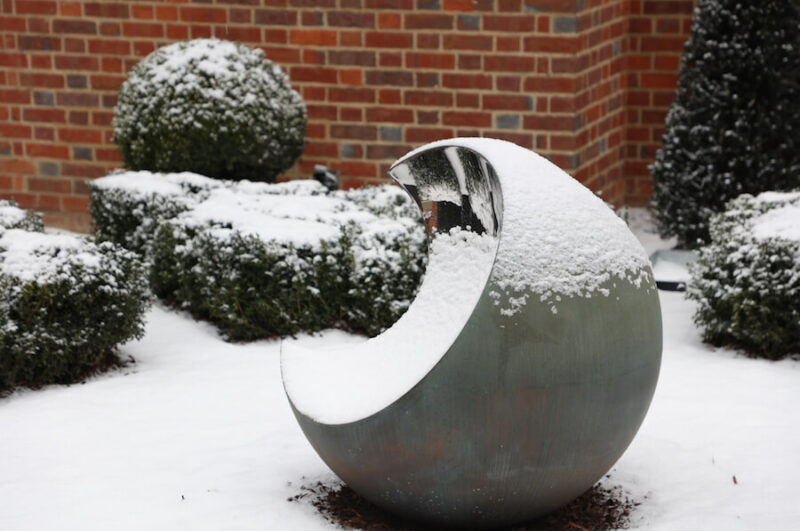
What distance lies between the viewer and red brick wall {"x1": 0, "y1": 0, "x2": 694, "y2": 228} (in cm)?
853

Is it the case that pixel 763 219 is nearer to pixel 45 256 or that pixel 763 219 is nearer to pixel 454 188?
pixel 454 188

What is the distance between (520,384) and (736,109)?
204 inches

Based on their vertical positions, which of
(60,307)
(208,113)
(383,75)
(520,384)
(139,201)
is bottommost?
(60,307)

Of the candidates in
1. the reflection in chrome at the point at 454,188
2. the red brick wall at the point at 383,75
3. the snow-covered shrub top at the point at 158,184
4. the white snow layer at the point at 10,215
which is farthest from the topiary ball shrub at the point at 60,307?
the red brick wall at the point at 383,75

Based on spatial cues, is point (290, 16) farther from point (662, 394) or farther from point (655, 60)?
point (662, 394)

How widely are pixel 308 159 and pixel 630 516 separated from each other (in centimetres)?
546

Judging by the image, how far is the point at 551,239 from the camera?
401cm

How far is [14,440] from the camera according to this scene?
5461mm

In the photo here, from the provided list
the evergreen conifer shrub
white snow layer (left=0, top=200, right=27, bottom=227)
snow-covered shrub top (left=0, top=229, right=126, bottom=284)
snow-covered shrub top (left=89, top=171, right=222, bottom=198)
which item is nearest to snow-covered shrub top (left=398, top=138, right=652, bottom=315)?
snow-covered shrub top (left=0, top=229, right=126, bottom=284)

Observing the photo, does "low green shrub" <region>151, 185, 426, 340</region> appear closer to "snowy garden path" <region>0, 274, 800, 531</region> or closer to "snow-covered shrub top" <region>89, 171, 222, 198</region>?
"snowy garden path" <region>0, 274, 800, 531</region>

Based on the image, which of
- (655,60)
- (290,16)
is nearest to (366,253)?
(290,16)

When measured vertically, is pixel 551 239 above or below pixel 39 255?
above

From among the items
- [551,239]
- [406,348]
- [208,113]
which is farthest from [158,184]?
[551,239]

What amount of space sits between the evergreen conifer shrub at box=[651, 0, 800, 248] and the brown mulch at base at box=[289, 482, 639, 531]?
4.23m
